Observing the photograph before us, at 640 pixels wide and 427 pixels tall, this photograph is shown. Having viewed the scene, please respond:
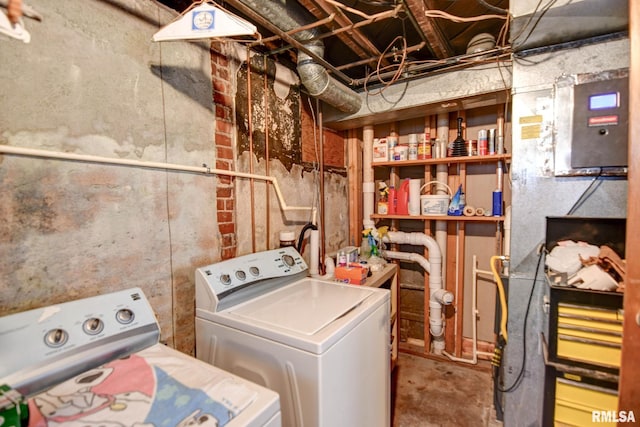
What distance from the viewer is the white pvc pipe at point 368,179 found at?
277 centimetres

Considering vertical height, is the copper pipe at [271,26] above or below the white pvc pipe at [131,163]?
above

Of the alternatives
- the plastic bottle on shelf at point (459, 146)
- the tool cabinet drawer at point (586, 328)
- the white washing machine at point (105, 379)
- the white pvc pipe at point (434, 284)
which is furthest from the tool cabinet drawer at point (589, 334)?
the plastic bottle on shelf at point (459, 146)

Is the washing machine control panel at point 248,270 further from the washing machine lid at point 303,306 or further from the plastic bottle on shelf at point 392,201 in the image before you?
the plastic bottle on shelf at point 392,201

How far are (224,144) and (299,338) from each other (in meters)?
1.11

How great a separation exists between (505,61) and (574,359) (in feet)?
5.47

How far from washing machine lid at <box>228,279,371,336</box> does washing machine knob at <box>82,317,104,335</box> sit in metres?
0.46

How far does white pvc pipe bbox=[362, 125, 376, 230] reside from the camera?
2768 millimetres

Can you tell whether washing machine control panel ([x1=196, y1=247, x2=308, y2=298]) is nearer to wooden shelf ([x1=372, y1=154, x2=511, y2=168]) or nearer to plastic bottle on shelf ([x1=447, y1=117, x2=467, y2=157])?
wooden shelf ([x1=372, y1=154, x2=511, y2=168])

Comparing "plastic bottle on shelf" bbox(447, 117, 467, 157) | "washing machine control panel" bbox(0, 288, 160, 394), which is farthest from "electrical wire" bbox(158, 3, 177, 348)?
"plastic bottle on shelf" bbox(447, 117, 467, 157)

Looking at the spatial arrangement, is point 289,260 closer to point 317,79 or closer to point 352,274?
point 352,274

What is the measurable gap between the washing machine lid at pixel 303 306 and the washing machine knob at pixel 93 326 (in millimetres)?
460

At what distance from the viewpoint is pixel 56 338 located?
86cm

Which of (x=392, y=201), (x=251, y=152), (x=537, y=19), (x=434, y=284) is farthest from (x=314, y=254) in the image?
(x=537, y=19)

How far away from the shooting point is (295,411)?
1034 millimetres
